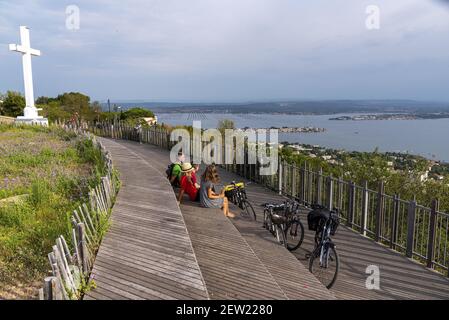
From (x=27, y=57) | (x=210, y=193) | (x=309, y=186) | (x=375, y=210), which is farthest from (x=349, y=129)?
(x=210, y=193)

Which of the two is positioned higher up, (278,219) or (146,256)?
(146,256)

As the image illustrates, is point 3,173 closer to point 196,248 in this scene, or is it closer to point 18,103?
point 196,248

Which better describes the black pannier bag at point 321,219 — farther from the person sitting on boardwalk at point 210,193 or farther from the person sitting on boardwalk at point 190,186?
the person sitting on boardwalk at point 190,186

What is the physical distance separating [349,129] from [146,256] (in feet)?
162

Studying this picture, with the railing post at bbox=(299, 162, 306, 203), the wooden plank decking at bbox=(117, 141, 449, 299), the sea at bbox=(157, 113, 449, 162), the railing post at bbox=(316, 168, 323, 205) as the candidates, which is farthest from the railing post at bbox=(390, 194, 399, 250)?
the sea at bbox=(157, 113, 449, 162)

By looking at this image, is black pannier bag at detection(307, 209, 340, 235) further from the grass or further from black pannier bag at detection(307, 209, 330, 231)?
the grass

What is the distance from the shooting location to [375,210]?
935 centimetres

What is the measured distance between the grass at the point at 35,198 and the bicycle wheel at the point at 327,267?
4010 mm

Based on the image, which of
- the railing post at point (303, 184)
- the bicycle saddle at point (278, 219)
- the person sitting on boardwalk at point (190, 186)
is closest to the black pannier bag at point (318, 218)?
the bicycle saddle at point (278, 219)

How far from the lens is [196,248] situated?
255 inches

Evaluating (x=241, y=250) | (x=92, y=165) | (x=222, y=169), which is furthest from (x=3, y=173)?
(x=241, y=250)

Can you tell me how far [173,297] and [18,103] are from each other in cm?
4706

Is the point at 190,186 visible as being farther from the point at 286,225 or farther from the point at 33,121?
the point at 33,121

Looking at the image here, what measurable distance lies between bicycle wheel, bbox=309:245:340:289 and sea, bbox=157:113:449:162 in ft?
68.6
